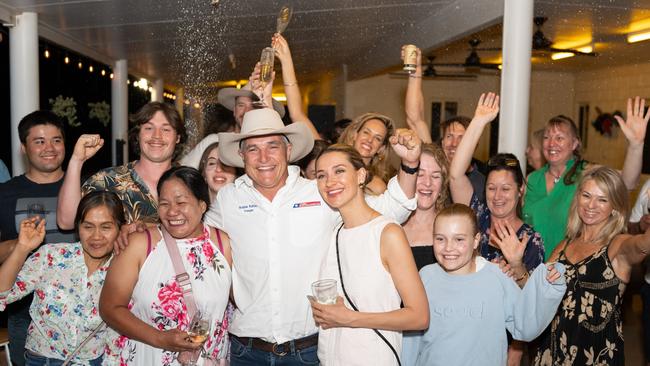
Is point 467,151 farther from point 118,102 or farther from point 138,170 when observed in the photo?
point 118,102

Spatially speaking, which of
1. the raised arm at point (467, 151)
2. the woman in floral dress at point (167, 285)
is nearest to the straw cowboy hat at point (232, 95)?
the raised arm at point (467, 151)

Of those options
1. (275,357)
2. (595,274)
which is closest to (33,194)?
(275,357)

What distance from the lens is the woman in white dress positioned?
7.95ft

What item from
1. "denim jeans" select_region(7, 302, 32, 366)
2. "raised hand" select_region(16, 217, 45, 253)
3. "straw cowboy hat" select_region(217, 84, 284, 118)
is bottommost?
"denim jeans" select_region(7, 302, 32, 366)

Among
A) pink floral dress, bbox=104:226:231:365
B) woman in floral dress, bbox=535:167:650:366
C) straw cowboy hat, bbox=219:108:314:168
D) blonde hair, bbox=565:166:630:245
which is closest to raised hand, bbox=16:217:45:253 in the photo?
pink floral dress, bbox=104:226:231:365

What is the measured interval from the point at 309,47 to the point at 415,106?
19.0 feet

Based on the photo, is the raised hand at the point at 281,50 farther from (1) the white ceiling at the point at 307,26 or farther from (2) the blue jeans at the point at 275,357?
(1) the white ceiling at the point at 307,26

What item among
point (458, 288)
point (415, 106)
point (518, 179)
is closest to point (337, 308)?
point (458, 288)

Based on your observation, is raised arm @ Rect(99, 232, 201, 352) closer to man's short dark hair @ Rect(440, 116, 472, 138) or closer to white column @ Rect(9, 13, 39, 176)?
man's short dark hair @ Rect(440, 116, 472, 138)

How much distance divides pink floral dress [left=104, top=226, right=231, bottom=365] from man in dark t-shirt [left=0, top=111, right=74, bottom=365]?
100cm

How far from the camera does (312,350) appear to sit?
9.27 ft

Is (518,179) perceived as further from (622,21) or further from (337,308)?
(622,21)

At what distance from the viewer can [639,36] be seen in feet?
29.0

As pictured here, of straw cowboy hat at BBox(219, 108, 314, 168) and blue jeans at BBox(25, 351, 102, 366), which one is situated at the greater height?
straw cowboy hat at BBox(219, 108, 314, 168)
